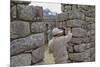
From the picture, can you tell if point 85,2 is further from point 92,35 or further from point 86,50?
point 86,50

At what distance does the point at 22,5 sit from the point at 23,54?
531mm

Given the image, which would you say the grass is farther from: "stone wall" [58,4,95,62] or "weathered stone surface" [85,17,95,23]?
"weathered stone surface" [85,17,95,23]

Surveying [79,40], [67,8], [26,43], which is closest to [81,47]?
[79,40]

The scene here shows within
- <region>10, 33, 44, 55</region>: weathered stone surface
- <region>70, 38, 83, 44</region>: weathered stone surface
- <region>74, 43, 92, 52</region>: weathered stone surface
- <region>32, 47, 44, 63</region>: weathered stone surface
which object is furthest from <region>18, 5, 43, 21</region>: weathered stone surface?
<region>74, 43, 92, 52</region>: weathered stone surface

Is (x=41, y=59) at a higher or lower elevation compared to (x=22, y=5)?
lower

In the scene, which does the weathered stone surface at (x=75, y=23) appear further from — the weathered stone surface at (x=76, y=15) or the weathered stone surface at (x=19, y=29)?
the weathered stone surface at (x=19, y=29)

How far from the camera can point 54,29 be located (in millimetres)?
1990

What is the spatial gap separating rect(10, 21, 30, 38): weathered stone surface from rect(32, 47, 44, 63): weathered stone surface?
220mm

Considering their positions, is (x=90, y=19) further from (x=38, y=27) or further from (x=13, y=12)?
(x=13, y=12)

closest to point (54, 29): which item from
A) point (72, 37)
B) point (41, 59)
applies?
point (72, 37)

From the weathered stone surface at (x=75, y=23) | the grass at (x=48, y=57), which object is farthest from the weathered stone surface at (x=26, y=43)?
the weathered stone surface at (x=75, y=23)

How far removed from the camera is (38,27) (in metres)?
1.96

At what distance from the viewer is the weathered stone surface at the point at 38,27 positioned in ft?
6.38

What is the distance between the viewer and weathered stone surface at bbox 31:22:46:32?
1943mm
